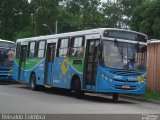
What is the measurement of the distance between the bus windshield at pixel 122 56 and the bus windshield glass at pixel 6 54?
515 inches

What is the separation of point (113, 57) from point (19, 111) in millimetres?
5892

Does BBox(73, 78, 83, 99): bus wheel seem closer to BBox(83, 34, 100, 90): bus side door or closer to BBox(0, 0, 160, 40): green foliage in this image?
BBox(83, 34, 100, 90): bus side door

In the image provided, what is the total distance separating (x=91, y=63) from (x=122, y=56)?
1.37 m

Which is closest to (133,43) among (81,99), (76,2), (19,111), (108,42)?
(108,42)

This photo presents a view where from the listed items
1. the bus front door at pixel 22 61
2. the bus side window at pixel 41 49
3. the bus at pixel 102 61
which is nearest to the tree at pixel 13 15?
the bus front door at pixel 22 61

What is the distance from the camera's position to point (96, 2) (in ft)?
159

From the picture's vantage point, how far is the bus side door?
63.3ft

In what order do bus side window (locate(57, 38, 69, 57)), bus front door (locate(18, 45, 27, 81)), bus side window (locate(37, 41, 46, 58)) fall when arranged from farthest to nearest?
bus front door (locate(18, 45, 27, 81)), bus side window (locate(37, 41, 46, 58)), bus side window (locate(57, 38, 69, 57))

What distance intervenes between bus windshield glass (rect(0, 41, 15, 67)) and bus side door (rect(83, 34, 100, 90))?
11.9 m

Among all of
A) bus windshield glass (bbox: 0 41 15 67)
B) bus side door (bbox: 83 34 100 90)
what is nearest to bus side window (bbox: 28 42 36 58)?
bus windshield glass (bbox: 0 41 15 67)

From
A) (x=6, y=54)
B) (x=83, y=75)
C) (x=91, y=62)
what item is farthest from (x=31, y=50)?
(x=91, y=62)

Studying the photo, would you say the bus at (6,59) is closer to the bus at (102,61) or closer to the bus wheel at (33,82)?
the bus wheel at (33,82)

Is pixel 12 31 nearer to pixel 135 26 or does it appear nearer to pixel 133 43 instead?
pixel 135 26

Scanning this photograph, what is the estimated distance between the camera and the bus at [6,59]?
30.7 meters
